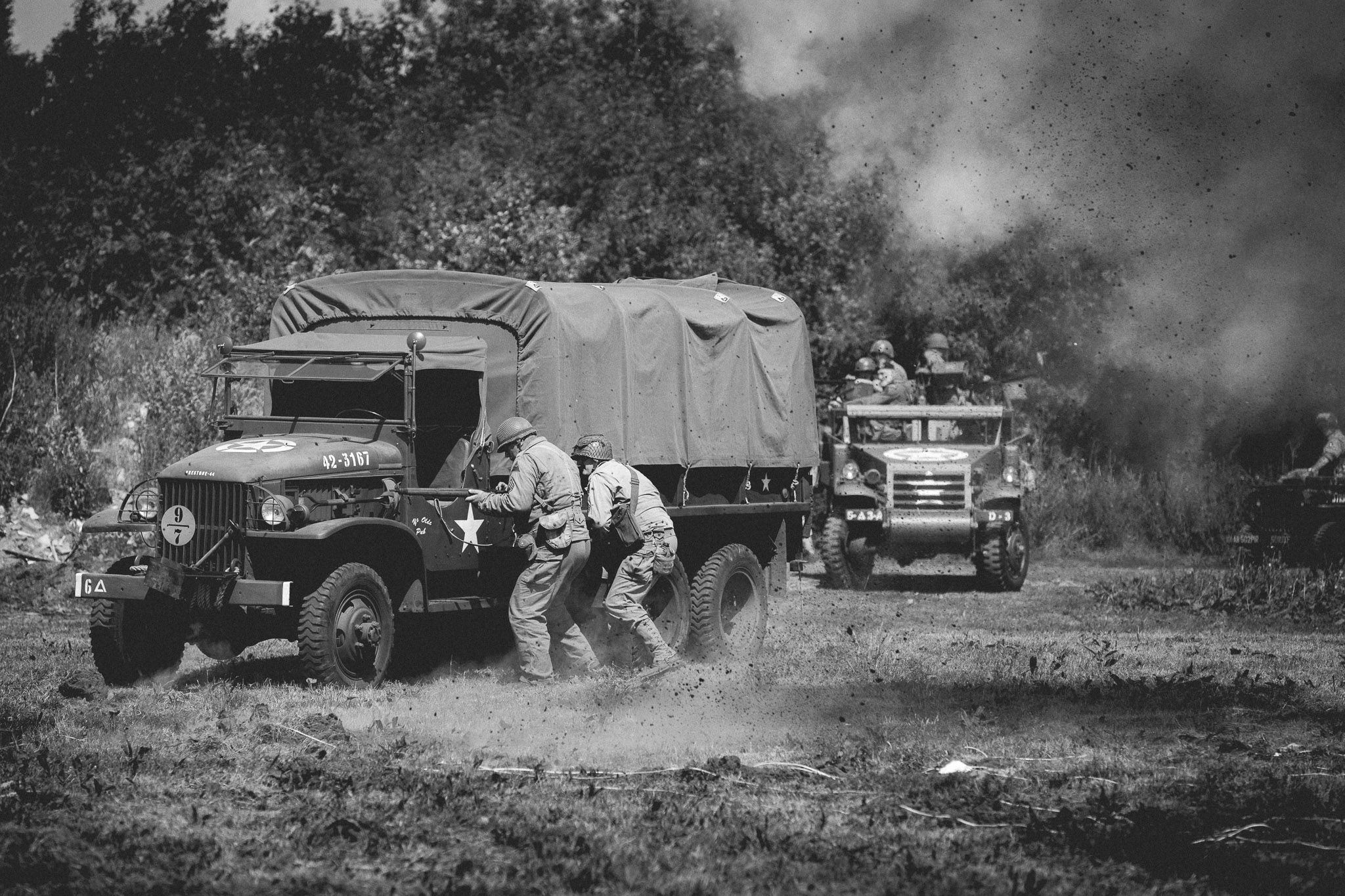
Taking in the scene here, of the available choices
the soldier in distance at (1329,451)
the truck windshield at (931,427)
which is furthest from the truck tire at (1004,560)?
the soldier in distance at (1329,451)

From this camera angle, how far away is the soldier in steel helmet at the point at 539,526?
10.2 meters

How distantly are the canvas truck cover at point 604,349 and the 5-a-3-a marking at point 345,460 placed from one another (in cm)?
98

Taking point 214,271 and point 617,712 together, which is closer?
point 617,712

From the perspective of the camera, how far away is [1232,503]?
920 inches

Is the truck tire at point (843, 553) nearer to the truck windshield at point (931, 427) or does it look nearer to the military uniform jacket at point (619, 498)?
the truck windshield at point (931, 427)

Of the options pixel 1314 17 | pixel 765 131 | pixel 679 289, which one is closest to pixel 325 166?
pixel 765 131

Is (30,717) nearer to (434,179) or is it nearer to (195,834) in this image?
(195,834)

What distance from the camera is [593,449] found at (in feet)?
34.8

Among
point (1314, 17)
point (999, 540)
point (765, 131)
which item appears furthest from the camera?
point (765, 131)

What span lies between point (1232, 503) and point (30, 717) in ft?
60.7

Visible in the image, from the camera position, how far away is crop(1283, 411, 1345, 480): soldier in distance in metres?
20.4

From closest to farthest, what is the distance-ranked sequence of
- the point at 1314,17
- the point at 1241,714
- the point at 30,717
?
the point at 30,717 → the point at 1241,714 → the point at 1314,17

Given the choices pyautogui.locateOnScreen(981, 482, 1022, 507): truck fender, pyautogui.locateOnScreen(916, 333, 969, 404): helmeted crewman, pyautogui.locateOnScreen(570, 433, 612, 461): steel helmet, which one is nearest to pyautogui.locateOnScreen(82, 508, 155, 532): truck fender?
pyautogui.locateOnScreen(570, 433, 612, 461): steel helmet

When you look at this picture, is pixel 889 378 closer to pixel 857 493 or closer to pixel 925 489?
pixel 925 489
